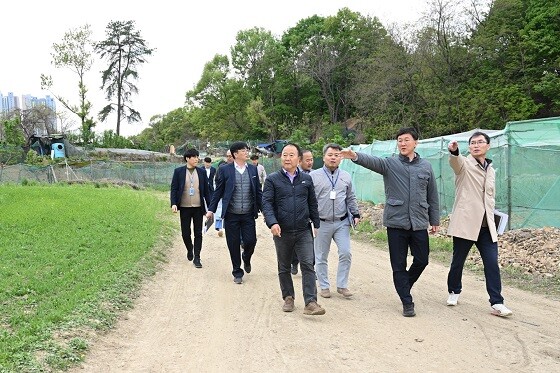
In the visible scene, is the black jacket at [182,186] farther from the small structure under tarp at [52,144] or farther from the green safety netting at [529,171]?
the small structure under tarp at [52,144]

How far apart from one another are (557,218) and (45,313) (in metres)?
8.88

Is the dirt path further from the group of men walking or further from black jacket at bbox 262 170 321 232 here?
black jacket at bbox 262 170 321 232

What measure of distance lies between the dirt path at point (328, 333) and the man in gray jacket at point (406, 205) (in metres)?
0.53

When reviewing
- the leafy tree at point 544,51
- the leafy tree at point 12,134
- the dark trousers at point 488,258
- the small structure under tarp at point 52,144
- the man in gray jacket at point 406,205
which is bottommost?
the dark trousers at point 488,258

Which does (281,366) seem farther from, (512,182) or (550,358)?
(512,182)

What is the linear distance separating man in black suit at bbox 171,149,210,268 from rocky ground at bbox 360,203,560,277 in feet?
15.2

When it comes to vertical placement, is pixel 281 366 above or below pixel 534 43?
below

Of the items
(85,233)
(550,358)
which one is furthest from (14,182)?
(550,358)

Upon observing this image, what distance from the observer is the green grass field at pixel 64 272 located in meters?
4.56

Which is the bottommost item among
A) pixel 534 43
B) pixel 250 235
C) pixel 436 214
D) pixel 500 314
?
pixel 500 314

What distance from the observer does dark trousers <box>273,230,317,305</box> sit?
579 centimetres

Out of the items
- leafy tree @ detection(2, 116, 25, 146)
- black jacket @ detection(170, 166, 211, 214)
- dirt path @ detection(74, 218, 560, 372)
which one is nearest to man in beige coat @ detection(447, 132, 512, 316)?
dirt path @ detection(74, 218, 560, 372)

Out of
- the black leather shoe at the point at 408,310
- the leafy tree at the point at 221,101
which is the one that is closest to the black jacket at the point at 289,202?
the black leather shoe at the point at 408,310

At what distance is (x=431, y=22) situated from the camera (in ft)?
114
